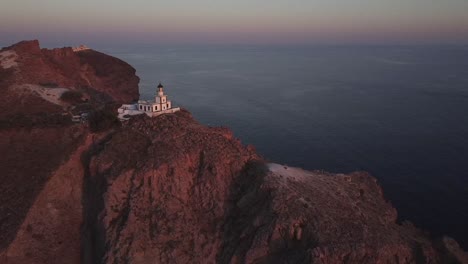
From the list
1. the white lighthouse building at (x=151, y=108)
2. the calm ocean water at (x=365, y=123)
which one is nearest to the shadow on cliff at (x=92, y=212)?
the white lighthouse building at (x=151, y=108)

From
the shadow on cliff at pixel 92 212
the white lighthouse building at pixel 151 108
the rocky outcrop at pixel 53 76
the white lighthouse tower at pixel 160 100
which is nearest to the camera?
the shadow on cliff at pixel 92 212

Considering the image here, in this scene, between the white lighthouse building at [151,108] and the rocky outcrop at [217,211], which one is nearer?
the rocky outcrop at [217,211]

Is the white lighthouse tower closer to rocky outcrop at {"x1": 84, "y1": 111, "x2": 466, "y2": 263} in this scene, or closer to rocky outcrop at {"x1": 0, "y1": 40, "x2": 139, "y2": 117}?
rocky outcrop at {"x1": 84, "y1": 111, "x2": 466, "y2": 263}

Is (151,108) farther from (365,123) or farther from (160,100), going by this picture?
(365,123)

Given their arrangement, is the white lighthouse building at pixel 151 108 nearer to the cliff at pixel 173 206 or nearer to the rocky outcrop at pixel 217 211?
the cliff at pixel 173 206

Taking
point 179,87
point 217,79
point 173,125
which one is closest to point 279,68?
point 217,79

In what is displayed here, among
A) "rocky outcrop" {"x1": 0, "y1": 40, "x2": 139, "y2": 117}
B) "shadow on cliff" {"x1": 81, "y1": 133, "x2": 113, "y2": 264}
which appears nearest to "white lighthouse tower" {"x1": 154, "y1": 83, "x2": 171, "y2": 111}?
"shadow on cliff" {"x1": 81, "y1": 133, "x2": 113, "y2": 264}
